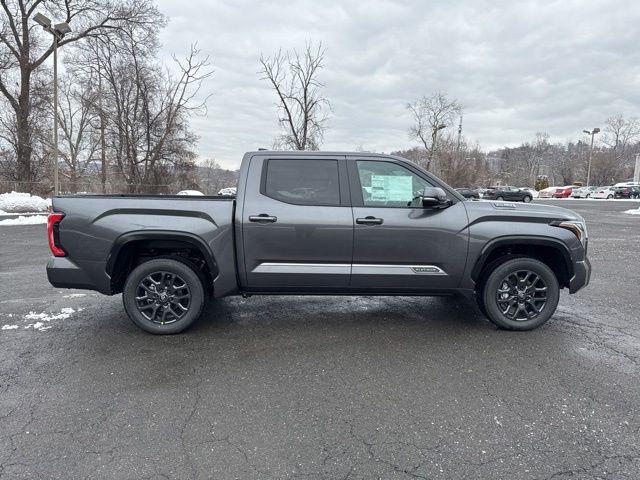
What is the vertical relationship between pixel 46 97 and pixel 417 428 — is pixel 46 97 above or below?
above

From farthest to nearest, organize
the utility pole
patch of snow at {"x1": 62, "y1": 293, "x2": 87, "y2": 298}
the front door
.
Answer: the utility pole
patch of snow at {"x1": 62, "y1": 293, "x2": 87, "y2": 298}
the front door

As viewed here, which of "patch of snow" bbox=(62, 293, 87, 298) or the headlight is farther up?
the headlight

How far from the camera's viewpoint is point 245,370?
351 cm

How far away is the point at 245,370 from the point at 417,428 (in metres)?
1.53

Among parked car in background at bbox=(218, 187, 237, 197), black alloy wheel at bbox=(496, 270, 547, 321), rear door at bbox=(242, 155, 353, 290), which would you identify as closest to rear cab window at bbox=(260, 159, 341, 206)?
rear door at bbox=(242, 155, 353, 290)

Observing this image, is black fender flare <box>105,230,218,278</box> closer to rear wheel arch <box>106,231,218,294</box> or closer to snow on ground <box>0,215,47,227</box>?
rear wheel arch <box>106,231,218,294</box>

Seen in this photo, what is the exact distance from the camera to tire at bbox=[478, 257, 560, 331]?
4324mm

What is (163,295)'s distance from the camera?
13.8 feet

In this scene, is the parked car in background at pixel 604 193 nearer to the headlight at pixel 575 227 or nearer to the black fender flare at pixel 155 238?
the headlight at pixel 575 227

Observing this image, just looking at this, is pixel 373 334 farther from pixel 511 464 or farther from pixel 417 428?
pixel 511 464

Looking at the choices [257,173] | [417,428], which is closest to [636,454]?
[417,428]

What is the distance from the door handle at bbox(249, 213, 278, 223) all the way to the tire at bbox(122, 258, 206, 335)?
857mm

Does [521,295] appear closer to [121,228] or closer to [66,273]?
[121,228]

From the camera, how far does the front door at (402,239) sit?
416cm
